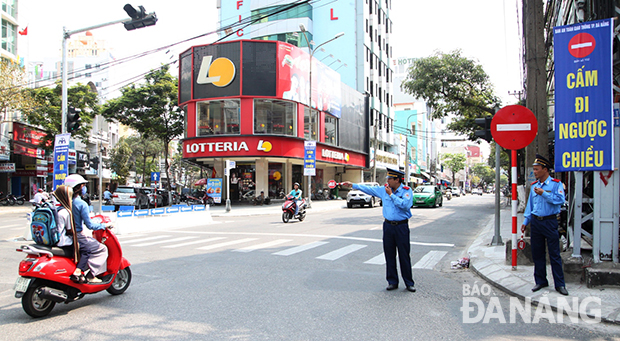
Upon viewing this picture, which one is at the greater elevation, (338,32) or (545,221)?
(338,32)

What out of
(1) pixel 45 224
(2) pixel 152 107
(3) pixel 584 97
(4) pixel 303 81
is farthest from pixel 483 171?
(1) pixel 45 224

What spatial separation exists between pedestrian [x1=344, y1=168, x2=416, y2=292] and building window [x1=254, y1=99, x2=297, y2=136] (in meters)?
24.3

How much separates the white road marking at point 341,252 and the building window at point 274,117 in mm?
20214

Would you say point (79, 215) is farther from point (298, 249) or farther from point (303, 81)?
point (303, 81)

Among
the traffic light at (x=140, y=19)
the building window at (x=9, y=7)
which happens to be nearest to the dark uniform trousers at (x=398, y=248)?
the traffic light at (x=140, y=19)

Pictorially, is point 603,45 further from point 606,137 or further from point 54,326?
point 54,326

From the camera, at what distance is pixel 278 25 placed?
47719 millimetres

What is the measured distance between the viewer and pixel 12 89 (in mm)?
28016

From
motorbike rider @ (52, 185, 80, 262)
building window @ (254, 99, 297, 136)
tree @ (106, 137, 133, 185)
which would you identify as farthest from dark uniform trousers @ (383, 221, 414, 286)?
tree @ (106, 137, 133, 185)

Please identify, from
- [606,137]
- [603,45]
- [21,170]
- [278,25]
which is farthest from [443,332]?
[278,25]

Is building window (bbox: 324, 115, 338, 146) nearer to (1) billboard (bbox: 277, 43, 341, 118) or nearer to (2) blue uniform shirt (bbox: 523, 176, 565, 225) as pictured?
(1) billboard (bbox: 277, 43, 341, 118)

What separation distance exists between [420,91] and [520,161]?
1063 cm

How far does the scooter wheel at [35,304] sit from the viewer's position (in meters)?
4.67

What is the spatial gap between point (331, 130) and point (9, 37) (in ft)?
91.4
